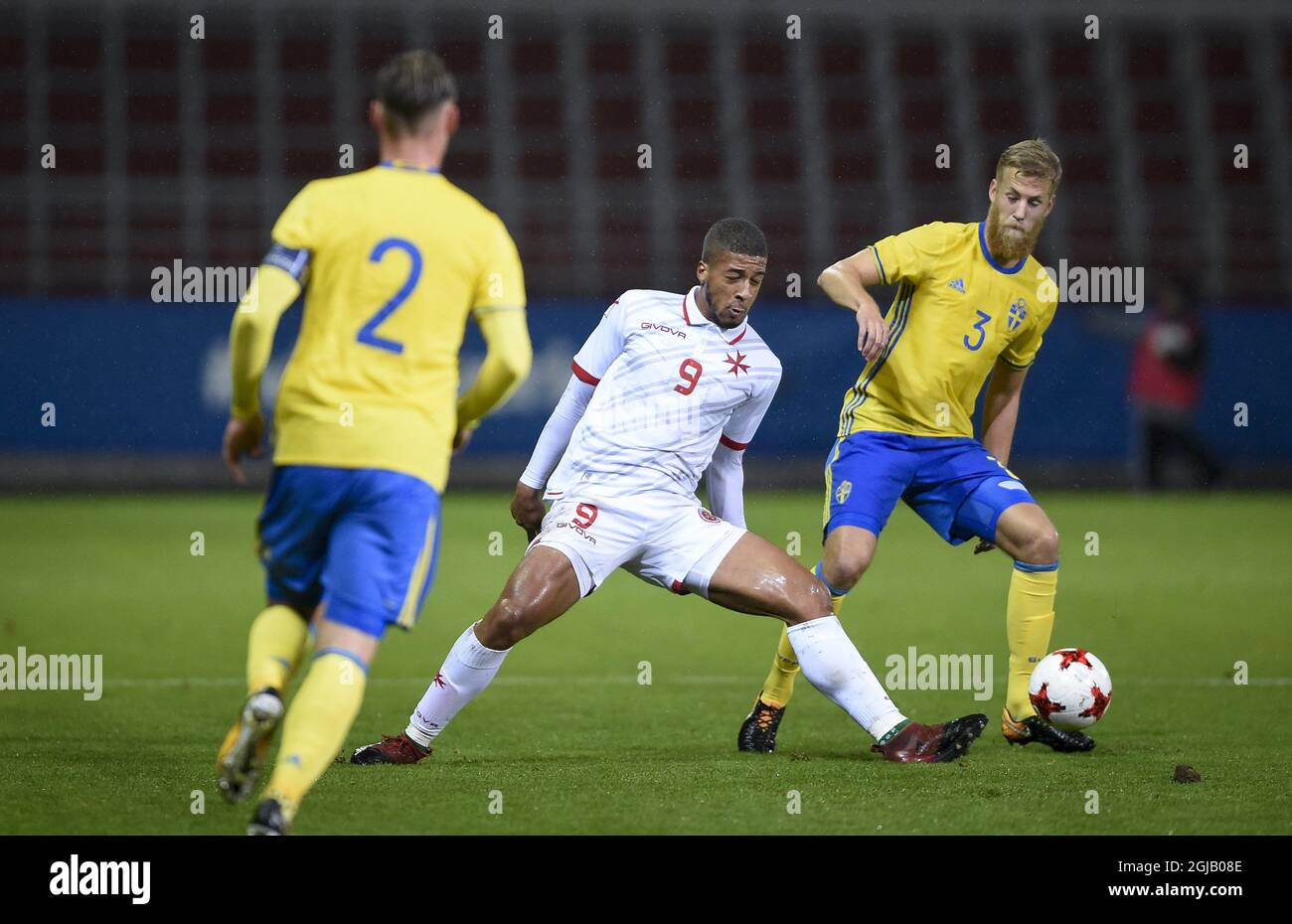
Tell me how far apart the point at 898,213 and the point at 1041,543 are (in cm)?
1482

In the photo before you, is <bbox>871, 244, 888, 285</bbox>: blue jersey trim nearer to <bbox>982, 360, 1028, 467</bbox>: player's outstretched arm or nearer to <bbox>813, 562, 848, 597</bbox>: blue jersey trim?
<bbox>982, 360, 1028, 467</bbox>: player's outstretched arm

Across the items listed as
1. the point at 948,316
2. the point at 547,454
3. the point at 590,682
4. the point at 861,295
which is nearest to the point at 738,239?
the point at 861,295

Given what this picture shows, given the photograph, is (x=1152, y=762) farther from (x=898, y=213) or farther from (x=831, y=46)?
(x=831, y=46)

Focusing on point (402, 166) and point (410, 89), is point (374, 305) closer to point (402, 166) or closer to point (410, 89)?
point (402, 166)

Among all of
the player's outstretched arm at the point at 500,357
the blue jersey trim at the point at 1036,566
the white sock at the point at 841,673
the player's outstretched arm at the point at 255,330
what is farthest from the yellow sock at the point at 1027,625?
the player's outstretched arm at the point at 255,330

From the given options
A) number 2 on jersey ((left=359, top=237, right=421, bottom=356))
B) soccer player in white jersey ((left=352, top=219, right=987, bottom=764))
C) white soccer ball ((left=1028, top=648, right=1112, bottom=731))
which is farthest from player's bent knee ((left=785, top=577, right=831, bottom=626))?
number 2 on jersey ((left=359, top=237, right=421, bottom=356))

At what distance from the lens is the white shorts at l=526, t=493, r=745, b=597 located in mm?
5730

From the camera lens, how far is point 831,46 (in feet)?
72.3

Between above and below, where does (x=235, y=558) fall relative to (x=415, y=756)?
above

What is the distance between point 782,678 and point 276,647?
237cm

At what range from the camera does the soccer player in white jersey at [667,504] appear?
5.70 m

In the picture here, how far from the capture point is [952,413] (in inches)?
258

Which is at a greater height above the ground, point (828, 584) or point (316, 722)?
point (828, 584)

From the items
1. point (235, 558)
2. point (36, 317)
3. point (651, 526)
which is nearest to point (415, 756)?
point (651, 526)
